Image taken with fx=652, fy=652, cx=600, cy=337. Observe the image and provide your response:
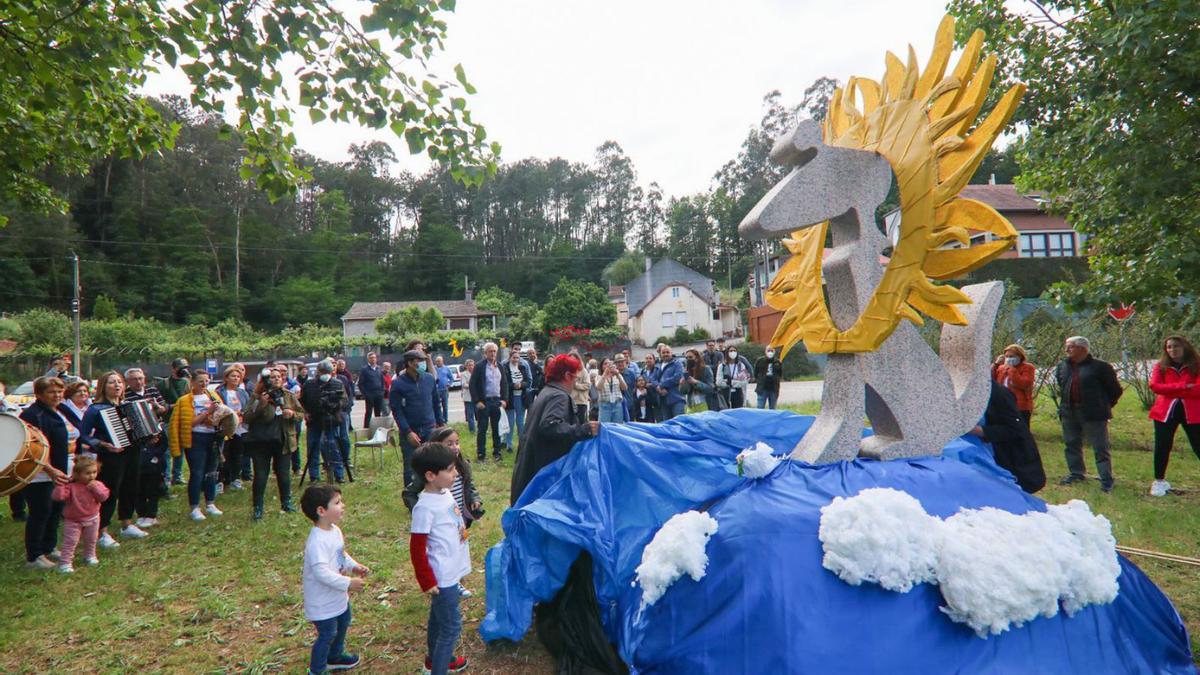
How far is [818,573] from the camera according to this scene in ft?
10.5

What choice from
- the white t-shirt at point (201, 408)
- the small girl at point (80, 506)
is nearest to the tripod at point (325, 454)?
the white t-shirt at point (201, 408)

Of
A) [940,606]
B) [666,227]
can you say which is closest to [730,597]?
[940,606]

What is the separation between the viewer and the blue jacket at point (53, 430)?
6355 millimetres

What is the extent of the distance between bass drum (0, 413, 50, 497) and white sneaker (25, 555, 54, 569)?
70 cm

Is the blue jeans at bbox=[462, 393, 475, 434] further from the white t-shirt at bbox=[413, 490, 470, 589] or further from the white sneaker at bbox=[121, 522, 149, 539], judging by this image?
A: the white t-shirt at bbox=[413, 490, 470, 589]

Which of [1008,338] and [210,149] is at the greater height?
[210,149]

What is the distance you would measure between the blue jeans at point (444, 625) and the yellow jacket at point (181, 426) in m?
5.35

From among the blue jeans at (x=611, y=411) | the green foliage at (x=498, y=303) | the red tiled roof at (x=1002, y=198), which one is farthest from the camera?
the green foliage at (x=498, y=303)

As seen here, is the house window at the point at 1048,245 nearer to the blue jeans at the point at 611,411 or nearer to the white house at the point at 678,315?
the white house at the point at 678,315

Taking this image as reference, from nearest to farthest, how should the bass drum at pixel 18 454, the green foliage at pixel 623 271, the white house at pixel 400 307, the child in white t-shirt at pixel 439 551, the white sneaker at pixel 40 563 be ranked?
the child in white t-shirt at pixel 439 551, the bass drum at pixel 18 454, the white sneaker at pixel 40 563, the white house at pixel 400 307, the green foliage at pixel 623 271

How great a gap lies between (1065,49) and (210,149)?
2535 inches

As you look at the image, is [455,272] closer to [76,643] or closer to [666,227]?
[666,227]

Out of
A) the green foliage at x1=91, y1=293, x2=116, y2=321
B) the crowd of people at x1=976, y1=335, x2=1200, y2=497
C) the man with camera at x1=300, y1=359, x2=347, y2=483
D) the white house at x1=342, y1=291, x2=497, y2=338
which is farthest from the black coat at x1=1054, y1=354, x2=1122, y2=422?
the green foliage at x1=91, y1=293, x2=116, y2=321

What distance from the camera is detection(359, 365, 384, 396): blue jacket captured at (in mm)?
11109
